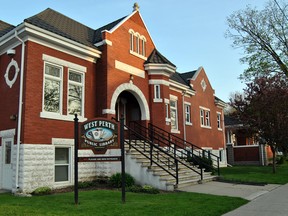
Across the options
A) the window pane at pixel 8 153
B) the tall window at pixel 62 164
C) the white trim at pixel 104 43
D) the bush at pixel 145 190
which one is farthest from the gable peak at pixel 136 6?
the bush at pixel 145 190

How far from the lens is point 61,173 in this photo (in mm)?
12602

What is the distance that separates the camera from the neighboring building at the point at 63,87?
11602 millimetres

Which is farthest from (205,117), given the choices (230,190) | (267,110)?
(230,190)

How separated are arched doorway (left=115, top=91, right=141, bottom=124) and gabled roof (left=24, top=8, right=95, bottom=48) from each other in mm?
3994

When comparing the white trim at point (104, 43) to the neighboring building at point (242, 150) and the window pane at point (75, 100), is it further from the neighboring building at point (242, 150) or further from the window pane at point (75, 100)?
the neighboring building at point (242, 150)

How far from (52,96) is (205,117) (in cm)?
1700

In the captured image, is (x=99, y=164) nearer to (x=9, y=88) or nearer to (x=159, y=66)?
(x=9, y=88)

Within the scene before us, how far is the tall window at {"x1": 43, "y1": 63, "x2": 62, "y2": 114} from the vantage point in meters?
12.5

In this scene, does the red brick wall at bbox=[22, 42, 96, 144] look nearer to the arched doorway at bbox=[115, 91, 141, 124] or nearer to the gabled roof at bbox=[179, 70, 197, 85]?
the arched doorway at bbox=[115, 91, 141, 124]

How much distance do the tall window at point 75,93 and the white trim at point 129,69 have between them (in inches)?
88.1

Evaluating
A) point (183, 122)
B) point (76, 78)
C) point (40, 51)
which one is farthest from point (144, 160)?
point (183, 122)

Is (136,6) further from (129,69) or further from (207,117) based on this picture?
(207,117)

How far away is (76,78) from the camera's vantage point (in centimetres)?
1397

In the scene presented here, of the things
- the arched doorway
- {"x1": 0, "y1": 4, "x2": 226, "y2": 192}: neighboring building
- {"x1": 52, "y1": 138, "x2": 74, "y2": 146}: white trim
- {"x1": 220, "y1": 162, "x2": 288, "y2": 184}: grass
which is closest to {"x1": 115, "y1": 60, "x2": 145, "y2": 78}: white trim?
{"x1": 0, "y1": 4, "x2": 226, "y2": 192}: neighboring building
